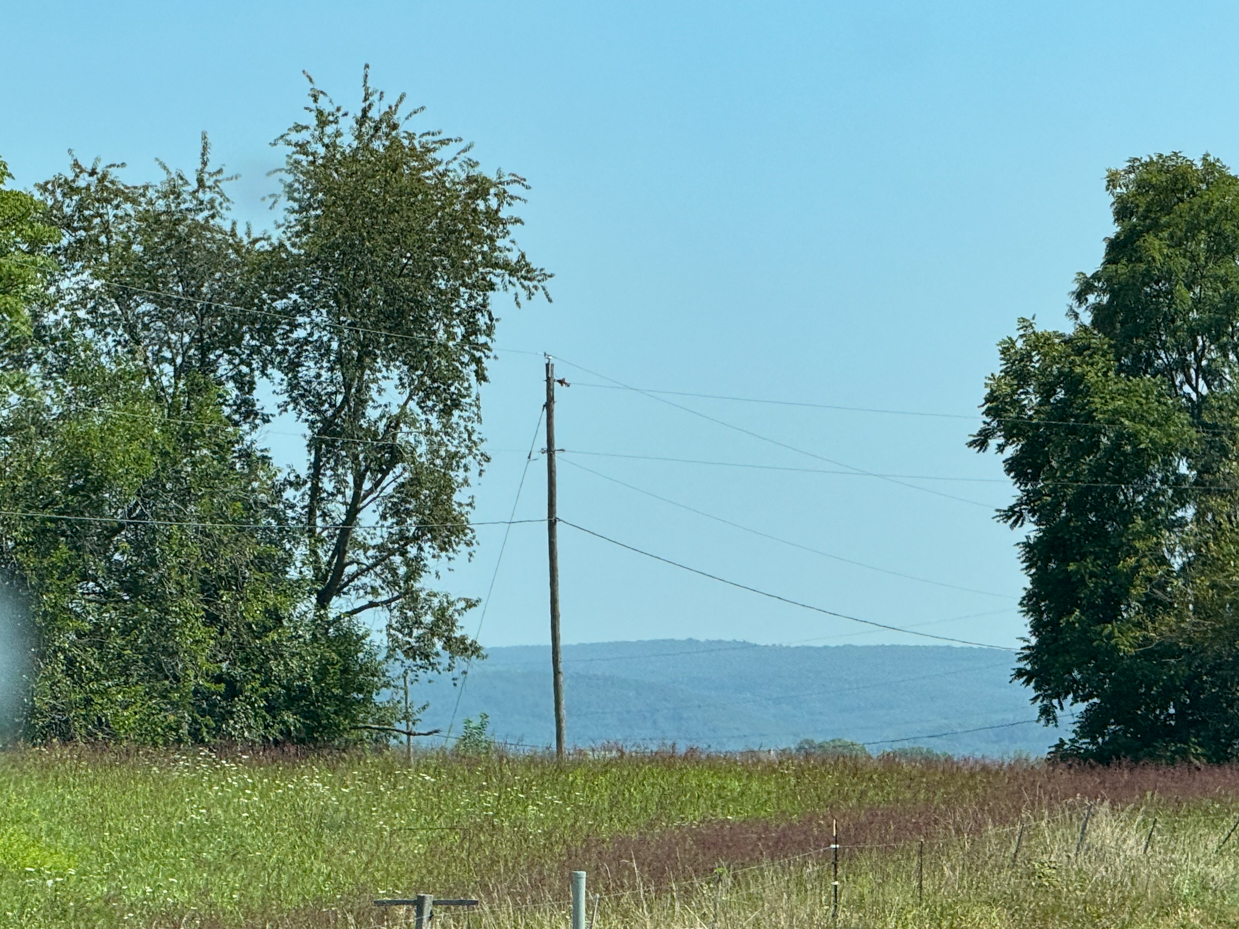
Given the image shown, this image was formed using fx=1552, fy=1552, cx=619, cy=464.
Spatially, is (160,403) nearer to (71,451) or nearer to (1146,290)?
(71,451)

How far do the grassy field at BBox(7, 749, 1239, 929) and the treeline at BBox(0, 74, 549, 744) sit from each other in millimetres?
7702

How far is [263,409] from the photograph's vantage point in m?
38.4

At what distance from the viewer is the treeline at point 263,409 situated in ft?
107

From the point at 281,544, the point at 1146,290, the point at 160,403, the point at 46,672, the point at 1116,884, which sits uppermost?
the point at 1146,290

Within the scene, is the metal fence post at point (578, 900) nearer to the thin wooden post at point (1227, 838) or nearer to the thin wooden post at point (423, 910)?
the thin wooden post at point (423, 910)

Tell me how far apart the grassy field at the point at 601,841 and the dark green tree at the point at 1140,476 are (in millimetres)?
11761

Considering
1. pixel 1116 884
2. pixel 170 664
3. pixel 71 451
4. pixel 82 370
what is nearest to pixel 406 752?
pixel 170 664

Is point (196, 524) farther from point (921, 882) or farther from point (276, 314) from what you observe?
point (921, 882)

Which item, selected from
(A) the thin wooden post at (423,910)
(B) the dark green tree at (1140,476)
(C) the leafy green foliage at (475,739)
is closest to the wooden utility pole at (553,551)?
(C) the leafy green foliage at (475,739)

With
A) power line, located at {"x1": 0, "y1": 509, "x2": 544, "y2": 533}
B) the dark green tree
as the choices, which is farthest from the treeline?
the dark green tree

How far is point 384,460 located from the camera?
124 ft

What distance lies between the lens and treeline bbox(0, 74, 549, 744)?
32.5m

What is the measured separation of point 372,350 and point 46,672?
11426mm

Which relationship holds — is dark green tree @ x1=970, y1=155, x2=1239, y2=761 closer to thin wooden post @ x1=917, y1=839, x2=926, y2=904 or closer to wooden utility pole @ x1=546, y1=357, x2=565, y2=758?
wooden utility pole @ x1=546, y1=357, x2=565, y2=758
